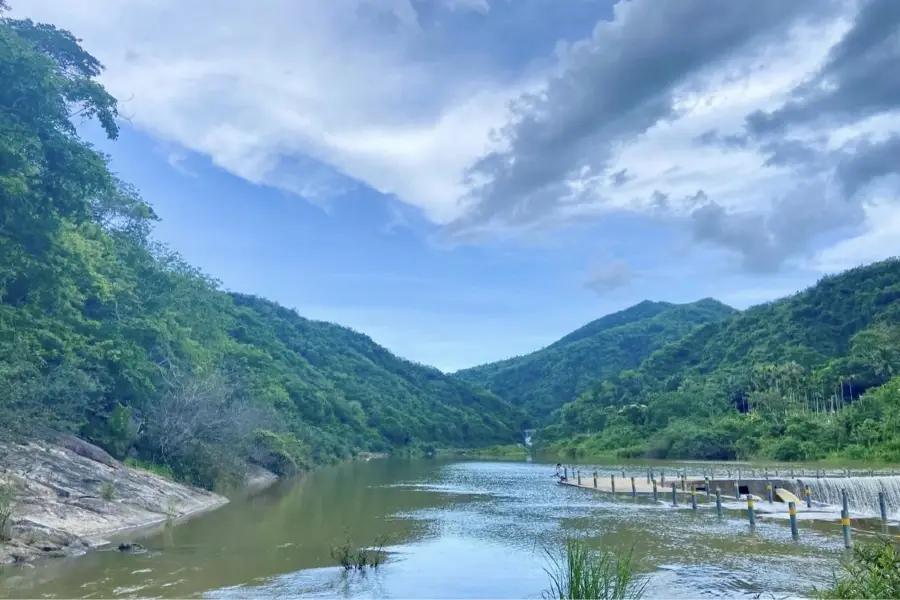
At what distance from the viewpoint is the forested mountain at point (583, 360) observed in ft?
468

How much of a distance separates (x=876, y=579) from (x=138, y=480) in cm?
2271

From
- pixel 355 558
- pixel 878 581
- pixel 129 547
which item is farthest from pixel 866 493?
pixel 129 547

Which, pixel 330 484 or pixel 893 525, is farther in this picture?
pixel 330 484

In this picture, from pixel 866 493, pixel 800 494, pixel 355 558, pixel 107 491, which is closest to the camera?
pixel 355 558

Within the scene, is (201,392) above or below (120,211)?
below

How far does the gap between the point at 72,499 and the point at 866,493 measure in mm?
26748

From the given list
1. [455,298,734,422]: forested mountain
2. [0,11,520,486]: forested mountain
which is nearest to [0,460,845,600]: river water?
[0,11,520,486]: forested mountain

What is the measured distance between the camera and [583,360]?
15138cm

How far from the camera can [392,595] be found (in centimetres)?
1262

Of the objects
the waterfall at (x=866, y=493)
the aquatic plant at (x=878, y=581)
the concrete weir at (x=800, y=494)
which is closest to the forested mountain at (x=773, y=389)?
the concrete weir at (x=800, y=494)

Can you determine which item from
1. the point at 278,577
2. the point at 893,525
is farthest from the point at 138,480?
the point at 893,525

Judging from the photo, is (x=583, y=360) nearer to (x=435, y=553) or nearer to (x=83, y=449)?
(x=83, y=449)

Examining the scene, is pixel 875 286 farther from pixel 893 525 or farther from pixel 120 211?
pixel 120 211

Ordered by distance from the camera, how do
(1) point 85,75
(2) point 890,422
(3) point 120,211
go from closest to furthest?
(1) point 85,75 < (3) point 120,211 < (2) point 890,422
